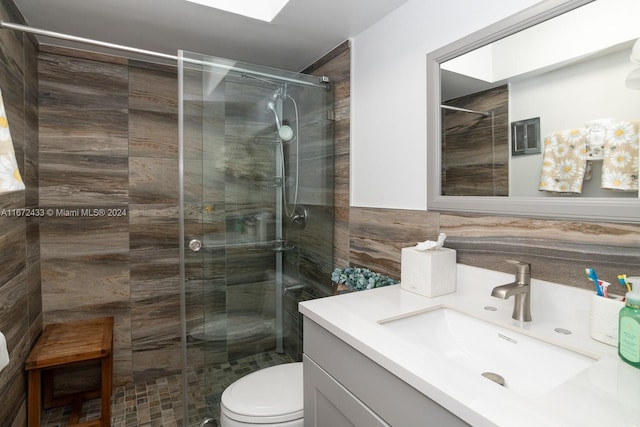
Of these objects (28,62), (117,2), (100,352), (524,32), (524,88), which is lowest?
(100,352)

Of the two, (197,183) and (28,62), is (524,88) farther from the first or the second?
(28,62)

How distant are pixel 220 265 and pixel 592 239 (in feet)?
4.86

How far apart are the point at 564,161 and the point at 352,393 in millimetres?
920

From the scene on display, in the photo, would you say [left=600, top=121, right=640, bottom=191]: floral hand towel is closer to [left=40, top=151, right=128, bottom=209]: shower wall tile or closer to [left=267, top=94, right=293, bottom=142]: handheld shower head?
[left=267, top=94, right=293, bottom=142]: handheld shower head

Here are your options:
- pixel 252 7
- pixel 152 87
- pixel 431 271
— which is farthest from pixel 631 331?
pixel 152 87

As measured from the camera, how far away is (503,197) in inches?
44.9

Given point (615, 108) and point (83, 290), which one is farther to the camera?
point (83, 290)

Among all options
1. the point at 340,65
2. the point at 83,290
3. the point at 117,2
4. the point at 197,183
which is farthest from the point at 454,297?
the point at 83,290

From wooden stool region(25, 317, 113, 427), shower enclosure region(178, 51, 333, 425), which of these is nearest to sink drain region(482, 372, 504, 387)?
shower enclosure region(178, 51, 333, 425)

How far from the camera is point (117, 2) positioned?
5.08ft

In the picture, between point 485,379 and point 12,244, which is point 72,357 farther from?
point 485,379

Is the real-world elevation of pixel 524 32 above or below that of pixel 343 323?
above

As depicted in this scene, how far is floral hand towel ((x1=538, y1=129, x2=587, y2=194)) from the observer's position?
95 centimetres

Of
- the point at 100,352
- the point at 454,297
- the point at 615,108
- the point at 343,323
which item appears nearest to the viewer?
the point at 615,108
